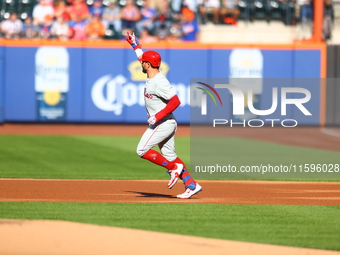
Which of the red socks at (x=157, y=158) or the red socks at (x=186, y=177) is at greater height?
the red socks at (x=157, y=158)

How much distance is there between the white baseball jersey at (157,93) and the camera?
8.91 meters

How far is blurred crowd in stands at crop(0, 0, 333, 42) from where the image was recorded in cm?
2225

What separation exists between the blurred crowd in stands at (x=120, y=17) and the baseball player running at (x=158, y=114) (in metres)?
13.2

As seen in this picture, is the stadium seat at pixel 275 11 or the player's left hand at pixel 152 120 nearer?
the player's left hand at pixel 152 120

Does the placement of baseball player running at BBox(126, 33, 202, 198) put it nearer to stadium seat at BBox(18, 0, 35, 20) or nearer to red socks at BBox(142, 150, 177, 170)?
red socks at BBox(142, 150, 177, 170)

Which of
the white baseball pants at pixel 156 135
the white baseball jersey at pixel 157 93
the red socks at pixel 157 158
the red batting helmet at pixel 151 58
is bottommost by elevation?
the red socks at pixel 157 158

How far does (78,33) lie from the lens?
22.5 metres

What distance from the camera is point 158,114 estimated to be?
8.86 metres

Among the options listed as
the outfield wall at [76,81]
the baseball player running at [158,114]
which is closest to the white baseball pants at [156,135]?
the baseball player running at [158,114]

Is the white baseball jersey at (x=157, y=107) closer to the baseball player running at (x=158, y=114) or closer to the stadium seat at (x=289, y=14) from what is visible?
the baseball player running at (x=158, y=114)

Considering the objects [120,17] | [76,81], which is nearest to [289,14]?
[120,17]

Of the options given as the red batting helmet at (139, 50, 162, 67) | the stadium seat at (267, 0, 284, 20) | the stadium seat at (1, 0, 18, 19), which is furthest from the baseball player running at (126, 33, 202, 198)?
the stadium seat at (267, 0, 284, 20)

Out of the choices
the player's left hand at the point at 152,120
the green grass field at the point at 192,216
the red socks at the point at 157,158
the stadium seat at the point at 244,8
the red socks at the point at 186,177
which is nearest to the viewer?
the green grass field at the point at 192,216

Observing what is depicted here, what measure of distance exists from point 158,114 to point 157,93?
0.92ft
